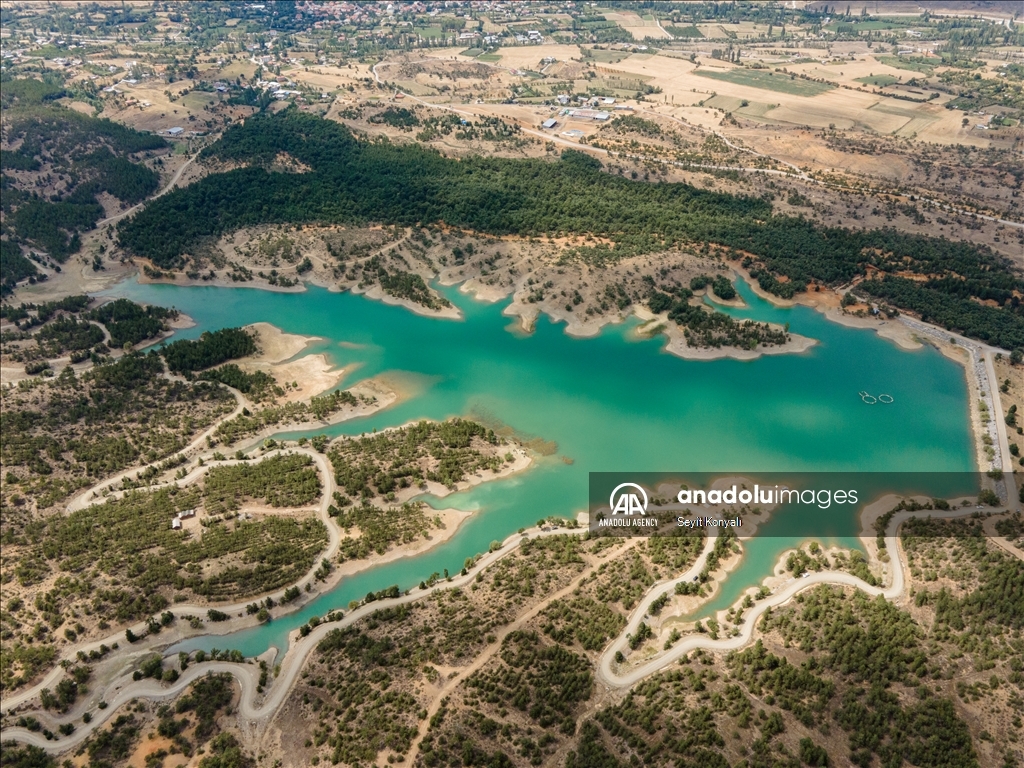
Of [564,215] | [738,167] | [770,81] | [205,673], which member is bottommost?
[205,673]

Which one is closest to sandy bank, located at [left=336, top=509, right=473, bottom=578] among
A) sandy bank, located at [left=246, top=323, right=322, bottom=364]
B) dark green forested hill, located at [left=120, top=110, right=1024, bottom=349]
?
sandy bank, located at [left=246, top=323, right=322, bottom=364]

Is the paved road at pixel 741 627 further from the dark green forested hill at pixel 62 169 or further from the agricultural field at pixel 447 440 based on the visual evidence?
the dark green forested hill at pixel 62 169

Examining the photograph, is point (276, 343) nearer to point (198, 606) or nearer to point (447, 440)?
point (447, 440)

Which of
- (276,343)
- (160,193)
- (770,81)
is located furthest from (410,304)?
(770,81)

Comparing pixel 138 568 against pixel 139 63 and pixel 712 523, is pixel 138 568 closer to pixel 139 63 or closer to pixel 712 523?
pixel 712 523

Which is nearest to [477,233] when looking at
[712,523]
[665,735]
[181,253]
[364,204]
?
[364,204]

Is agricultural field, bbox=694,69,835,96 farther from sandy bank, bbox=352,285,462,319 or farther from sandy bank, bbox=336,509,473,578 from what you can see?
sandy bank, bbox=336,509,473,578
